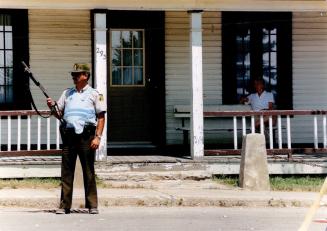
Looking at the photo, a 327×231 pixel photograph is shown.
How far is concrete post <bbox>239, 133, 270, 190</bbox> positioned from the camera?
1248cm

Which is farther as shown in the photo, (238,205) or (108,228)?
(238,205)

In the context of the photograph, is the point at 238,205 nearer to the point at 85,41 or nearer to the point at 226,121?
the point at 226,121

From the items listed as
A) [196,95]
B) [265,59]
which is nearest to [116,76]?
[196,95]

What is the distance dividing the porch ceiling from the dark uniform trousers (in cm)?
425

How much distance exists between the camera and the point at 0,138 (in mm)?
14266

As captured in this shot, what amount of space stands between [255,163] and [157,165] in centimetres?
198

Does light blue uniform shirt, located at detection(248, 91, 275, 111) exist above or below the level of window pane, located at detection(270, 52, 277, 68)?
below

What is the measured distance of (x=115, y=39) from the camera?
16031 mm

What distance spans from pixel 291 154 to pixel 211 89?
104 inches

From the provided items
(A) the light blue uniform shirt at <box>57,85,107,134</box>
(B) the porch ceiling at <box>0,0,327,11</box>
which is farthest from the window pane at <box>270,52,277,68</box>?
(A) the light blue uniform shirt at <box>57,85,107,134</box>

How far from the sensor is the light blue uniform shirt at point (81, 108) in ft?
32.6

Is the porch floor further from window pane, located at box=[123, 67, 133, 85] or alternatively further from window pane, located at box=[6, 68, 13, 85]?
window pane, located at box=[123, 67, 133, 85]

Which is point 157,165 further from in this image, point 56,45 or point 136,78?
point 56,45

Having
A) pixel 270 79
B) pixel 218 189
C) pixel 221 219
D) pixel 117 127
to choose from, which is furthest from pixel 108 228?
pixel 270 79
